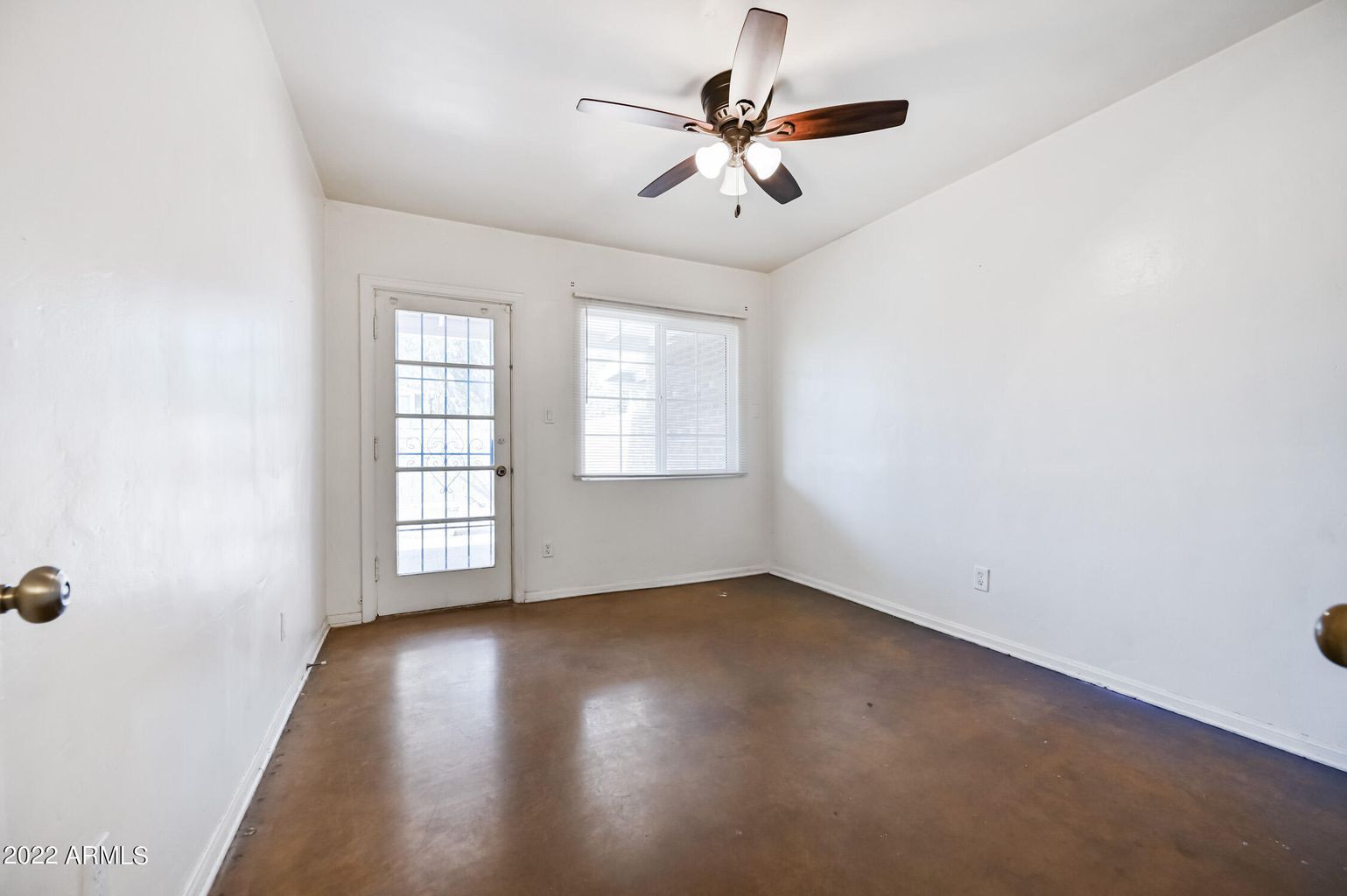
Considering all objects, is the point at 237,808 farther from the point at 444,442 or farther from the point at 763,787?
the point at 444,442

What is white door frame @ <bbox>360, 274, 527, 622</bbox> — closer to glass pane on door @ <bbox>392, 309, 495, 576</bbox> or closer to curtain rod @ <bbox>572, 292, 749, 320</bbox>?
glass pane on door @ <bbox>392, 309, 495, 576</bbox>

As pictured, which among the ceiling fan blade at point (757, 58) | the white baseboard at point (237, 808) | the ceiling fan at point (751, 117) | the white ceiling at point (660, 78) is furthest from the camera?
the white ceiling at point (660, 78)

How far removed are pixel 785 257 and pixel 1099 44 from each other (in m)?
2.34

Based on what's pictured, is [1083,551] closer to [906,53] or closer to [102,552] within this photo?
[906,53]

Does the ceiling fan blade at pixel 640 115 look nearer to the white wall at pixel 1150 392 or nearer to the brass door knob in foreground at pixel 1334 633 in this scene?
the white wall at pixel 1150 392

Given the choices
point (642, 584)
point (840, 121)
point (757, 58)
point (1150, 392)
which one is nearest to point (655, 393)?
point (642, 584)

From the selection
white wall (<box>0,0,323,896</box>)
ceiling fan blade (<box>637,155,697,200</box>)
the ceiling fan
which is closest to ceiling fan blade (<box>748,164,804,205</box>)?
the ceiling fan

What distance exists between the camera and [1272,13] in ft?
6.14

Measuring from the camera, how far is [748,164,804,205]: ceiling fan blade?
90.5 inches

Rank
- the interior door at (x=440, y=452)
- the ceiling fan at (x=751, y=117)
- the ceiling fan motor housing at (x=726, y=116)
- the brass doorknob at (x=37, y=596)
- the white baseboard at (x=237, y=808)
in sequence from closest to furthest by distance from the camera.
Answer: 1. the brass doorknob at (x=37, y=596)
2. the white baseboard at (x=237, y=808)
3. the ceiling fan at (x=751, y=117)
4. the ceiling fan motor housing at (x=726, y=116)
5. the interior door at (x=440, y=452)

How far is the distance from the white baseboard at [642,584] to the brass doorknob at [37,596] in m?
3.32

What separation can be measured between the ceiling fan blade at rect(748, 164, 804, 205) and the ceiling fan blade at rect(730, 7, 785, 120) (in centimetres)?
32

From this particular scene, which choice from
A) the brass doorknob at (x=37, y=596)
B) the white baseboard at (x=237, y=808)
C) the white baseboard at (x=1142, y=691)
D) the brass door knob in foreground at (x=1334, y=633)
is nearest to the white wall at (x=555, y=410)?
the white baseboard at (x=237, y=808)

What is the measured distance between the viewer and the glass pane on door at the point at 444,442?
3.43m
